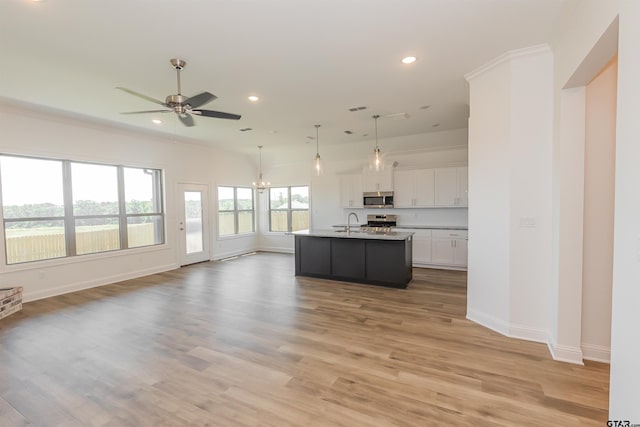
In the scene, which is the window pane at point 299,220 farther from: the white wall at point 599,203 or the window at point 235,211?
the white wall at point 599,203

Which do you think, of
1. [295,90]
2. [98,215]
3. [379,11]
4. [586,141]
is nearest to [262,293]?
[295,90]

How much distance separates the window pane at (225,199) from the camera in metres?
8.19

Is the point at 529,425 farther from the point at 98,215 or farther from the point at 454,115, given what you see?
the point at 98,215

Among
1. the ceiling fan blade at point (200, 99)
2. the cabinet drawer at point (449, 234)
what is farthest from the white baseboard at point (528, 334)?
the ceiling fan blade at point (200, 99)

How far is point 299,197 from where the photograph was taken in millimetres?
8984

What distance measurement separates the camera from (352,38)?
265cm

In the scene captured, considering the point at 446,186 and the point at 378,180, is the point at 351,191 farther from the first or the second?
the point at 446,186

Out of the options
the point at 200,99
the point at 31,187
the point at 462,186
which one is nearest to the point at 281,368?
the point at 200,99

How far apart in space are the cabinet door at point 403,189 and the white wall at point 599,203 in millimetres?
4271

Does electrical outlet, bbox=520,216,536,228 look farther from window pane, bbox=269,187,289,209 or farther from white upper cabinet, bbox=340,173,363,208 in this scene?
window pane, bbox=269,187,289,209

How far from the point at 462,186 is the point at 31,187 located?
797cm

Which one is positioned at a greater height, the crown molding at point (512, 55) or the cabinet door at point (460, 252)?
the crown molding at point (512, 55)

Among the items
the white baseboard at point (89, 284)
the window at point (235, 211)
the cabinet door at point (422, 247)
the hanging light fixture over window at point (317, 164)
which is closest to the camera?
the white baseboard at point (89, 284)

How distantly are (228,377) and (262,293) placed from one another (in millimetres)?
2320
